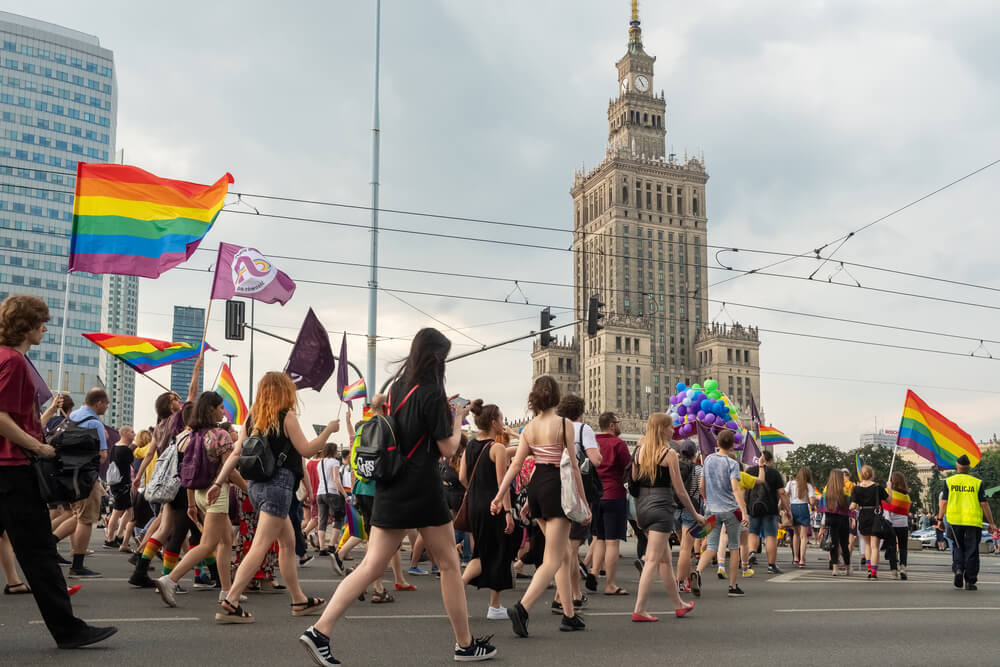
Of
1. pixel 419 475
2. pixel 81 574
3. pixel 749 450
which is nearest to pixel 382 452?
pixel 419 475

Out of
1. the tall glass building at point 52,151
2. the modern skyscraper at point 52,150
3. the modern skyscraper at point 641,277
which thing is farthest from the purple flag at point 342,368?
the modern skyscraper at point 641,277

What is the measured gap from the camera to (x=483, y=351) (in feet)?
86.4

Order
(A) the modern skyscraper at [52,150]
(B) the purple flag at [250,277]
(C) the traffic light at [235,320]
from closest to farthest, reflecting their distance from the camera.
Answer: (B) the purple flag at [250,277]
(C) the traffic light at [235,320]
(A) the modern skyscraper at [52,150]

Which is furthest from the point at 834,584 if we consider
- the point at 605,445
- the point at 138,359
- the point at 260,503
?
the point at 138,359

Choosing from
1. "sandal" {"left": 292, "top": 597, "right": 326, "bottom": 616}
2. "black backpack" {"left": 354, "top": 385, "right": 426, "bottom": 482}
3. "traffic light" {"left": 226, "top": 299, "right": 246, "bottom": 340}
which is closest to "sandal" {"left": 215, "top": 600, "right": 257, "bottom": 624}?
"sandal" {"left": 292, "top": 597, "right": 326, "bottom": 616}

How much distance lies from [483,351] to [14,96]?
4400 inches

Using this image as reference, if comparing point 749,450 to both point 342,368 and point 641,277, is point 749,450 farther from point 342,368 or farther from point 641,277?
point 641,277

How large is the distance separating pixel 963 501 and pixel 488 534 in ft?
24.9

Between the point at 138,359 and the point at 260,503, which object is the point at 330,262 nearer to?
the point at 138,359

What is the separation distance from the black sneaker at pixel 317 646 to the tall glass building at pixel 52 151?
107 metres

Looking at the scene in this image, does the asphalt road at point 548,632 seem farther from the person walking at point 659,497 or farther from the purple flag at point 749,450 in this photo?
the purple flag at point 749,450

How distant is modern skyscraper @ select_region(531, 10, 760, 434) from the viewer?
12462cm

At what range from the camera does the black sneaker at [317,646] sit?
5.29m

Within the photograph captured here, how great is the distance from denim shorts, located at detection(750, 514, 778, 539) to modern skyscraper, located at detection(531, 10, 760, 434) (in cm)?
10530
